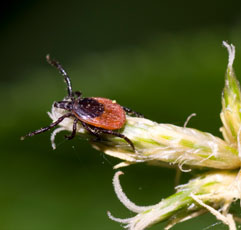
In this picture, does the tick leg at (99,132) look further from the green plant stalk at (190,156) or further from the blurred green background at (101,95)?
the blurred green background at (101,95)

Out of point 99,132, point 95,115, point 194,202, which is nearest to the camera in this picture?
point 194,202

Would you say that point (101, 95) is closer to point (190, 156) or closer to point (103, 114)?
point (103, 114)

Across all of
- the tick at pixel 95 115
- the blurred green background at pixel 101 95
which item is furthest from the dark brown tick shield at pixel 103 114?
the blurred green background at pixel 101 95

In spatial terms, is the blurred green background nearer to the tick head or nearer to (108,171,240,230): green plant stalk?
(108,171,240,230): green plant stalk

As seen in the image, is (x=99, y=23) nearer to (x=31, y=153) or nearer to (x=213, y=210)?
(x=31, y=153)

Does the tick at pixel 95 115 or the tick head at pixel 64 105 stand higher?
the tick head at pixel 64 105

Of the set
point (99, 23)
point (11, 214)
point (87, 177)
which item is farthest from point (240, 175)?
point (99, 23)

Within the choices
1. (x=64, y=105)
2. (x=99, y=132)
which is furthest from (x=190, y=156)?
(x=64, y=105)

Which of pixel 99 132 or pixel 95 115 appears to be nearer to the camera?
pixel 99 132

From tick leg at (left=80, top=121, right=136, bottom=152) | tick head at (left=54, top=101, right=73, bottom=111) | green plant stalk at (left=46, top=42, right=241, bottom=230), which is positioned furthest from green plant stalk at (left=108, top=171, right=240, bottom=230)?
tick head at (left=54, top=101, right=73, bottom=111)

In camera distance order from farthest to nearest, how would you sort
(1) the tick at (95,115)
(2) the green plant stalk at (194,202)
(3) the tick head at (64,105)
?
(3) the tick head at (64,105) < (1) the tick at (95,115) < (2) the green plant stalk at (194,202)

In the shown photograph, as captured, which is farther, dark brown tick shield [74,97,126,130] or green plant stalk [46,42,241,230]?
dark brown tick shield [74,97,126,130]
